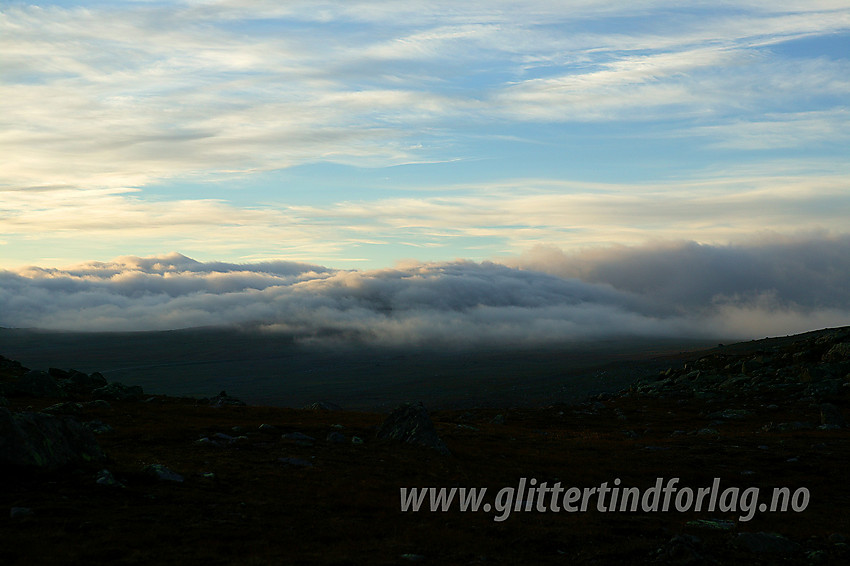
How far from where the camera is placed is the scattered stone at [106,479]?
2339cm

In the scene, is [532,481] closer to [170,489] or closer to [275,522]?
[275,522]

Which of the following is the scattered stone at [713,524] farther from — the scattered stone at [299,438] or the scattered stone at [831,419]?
the scattered stone at [831,419]

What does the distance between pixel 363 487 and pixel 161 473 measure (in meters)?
9.17

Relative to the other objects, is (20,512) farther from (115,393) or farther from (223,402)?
(223,402)

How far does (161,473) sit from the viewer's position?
25.9 meters

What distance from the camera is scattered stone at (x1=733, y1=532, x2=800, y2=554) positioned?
20.2m

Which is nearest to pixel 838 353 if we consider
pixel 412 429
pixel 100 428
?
pixel 412 429

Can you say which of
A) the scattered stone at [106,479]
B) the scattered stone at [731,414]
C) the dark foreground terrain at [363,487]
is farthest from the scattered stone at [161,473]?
the scattered stone at [731,414]

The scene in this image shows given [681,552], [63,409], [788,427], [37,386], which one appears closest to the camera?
[681,552]

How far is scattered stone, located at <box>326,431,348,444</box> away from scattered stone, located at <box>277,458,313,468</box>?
6955mm

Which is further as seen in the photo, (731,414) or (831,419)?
(731,414)

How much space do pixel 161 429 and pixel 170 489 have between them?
17209 millimetres

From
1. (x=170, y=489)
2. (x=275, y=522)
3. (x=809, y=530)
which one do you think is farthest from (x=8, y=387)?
(x=809, y=530)

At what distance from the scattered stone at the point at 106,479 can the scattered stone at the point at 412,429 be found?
19.8 m
